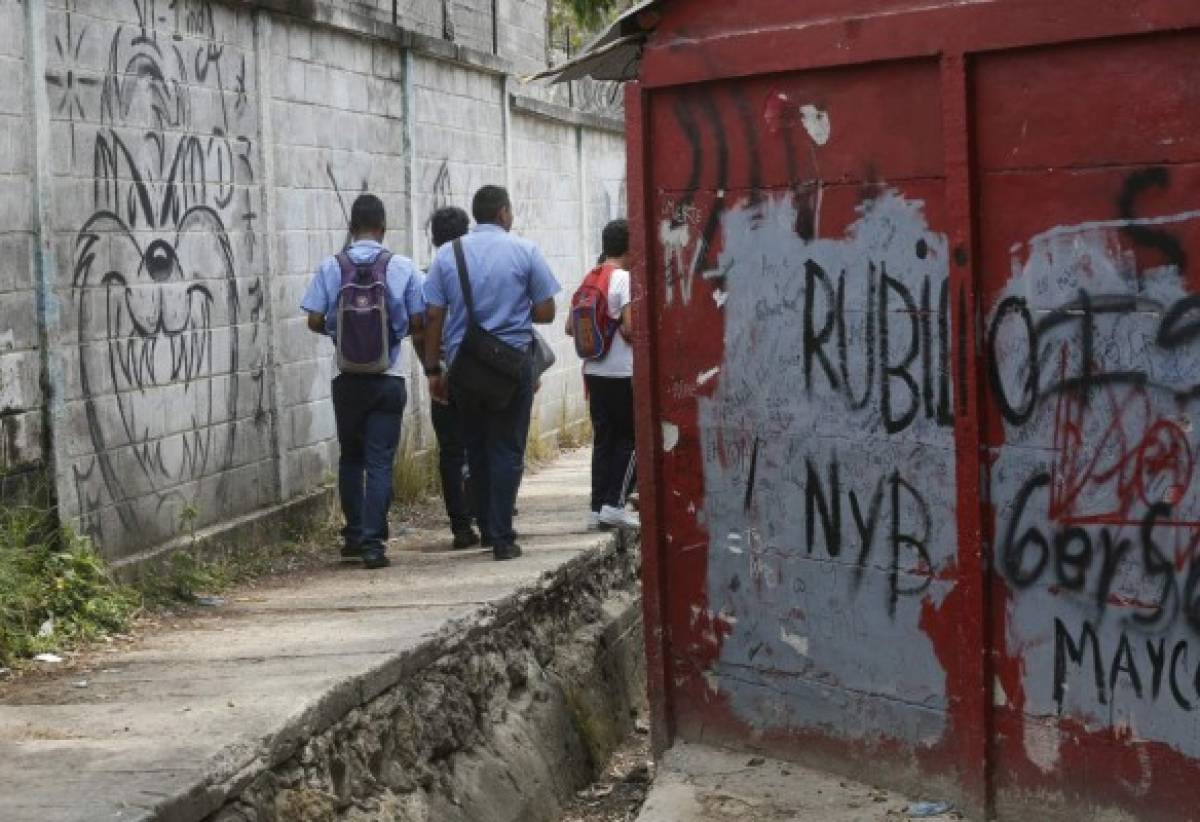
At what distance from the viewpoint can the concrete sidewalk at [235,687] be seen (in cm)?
559

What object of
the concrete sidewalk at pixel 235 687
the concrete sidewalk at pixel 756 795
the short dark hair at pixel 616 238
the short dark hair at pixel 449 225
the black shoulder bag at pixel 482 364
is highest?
the short dark hair at pixel 449 225

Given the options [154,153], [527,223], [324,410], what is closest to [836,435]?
[154,153]

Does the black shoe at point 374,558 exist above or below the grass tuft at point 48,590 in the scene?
below

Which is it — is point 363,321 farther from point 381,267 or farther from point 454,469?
point 454,469

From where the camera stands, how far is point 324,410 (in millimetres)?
10992

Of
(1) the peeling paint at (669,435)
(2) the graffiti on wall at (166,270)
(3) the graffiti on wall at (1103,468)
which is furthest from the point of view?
(2) the graffiti on wall at (166,270)

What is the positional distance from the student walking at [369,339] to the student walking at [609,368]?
1.05 metres

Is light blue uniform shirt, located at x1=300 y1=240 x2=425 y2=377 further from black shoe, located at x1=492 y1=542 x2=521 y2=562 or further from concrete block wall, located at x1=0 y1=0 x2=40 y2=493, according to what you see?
concrete block wall, located at x1=0 y1=0 x2=40 y2=493

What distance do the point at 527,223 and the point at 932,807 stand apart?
952 cm

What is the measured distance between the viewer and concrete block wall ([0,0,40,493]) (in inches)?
294

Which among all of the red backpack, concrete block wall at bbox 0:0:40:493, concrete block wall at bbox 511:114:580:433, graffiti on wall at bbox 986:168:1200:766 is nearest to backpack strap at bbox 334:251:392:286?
the red backpack

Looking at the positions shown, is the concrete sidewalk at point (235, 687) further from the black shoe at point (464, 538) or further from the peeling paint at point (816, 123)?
the peeling paint at point (816, 123)

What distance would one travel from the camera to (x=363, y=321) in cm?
937

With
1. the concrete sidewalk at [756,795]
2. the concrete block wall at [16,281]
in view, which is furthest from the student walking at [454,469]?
the concrete sidewalk at [756,795]
